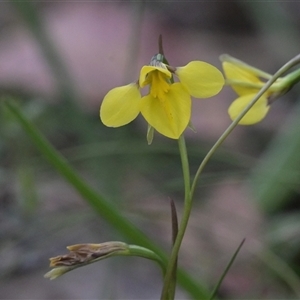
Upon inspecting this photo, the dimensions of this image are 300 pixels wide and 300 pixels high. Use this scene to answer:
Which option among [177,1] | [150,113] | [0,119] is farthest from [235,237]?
[177,1]

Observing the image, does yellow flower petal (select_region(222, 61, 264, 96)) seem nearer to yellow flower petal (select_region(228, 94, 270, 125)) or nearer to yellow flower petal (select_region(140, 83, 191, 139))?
yellow flower petal (select_region(228, 94, 270, 125))

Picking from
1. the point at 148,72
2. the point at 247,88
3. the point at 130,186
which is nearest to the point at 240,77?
the point at 247,88

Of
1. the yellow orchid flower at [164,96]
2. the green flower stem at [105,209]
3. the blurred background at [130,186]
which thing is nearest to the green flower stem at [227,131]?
the yellow orchid flower at [164,96]

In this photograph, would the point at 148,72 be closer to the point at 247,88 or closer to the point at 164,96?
the point at 164,96

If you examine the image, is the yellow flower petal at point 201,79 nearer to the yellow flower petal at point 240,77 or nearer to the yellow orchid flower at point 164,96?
the yellow orchid flower at point 164,96

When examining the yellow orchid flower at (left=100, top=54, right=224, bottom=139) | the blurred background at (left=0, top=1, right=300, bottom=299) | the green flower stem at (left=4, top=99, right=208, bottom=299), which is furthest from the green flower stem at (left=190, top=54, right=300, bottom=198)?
the blurred background at (left=0, top=1, right=300, bottom=299)

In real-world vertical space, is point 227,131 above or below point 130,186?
above
